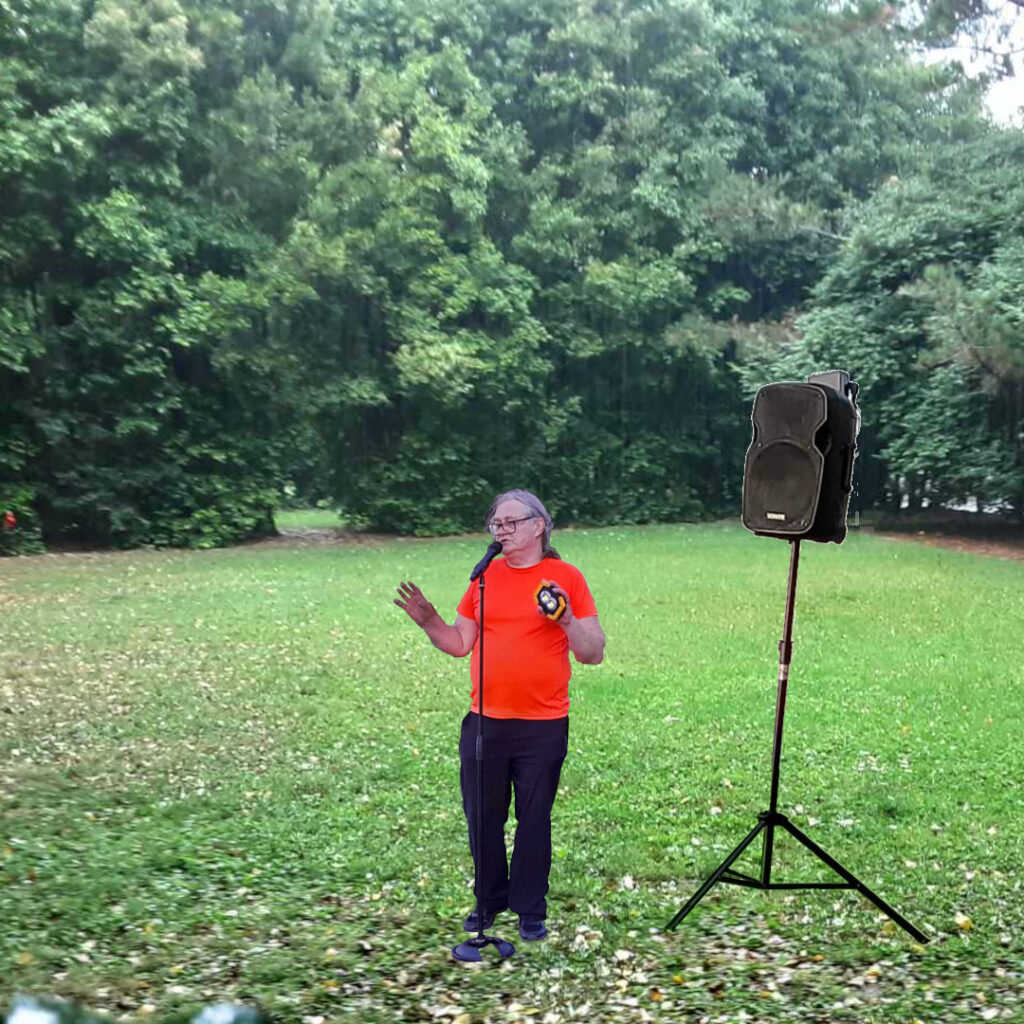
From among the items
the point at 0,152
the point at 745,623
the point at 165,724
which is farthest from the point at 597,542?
the point at 165,724

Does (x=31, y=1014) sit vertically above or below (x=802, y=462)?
below

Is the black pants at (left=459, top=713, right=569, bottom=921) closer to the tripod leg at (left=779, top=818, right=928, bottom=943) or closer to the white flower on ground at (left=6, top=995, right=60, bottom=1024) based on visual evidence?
the tripod leg at (left=779, top=818, right=928, bottom=943)

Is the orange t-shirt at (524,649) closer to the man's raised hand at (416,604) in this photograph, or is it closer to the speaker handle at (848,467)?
the man's raised hand at (416,604)

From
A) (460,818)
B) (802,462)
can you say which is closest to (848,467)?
(802,462)

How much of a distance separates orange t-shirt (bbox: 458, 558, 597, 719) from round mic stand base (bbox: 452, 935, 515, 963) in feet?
2.81

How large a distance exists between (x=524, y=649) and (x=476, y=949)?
110cm

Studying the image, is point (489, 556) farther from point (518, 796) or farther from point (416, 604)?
point (518, 796)

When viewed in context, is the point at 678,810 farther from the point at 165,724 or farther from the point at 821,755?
the point at 165,724

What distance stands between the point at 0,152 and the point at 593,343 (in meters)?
11.1

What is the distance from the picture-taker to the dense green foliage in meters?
19.6

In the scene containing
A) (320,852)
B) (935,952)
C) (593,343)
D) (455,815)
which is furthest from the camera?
(593,343)

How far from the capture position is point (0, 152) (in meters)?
17.7

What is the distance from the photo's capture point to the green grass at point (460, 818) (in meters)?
4.17

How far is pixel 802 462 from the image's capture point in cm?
448
